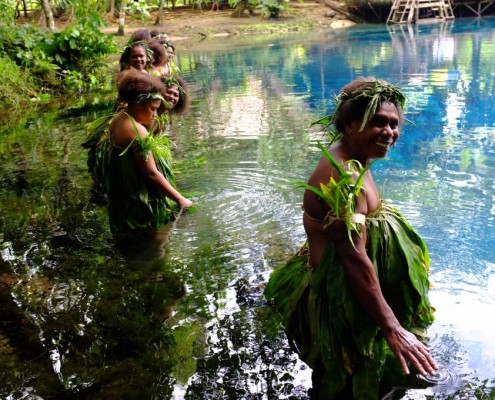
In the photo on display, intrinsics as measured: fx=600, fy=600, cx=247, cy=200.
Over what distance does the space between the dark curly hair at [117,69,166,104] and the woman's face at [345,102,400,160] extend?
188 centimetres

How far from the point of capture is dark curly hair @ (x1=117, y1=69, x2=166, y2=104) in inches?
153

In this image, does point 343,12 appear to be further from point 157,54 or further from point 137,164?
point 137,164

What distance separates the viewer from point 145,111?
4023 millimetres

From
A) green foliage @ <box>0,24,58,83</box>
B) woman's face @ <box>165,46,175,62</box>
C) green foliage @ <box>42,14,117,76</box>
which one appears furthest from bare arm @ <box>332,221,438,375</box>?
green foliage @ <box>42,14,117,76</box>

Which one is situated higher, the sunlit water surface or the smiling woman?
the smiling woman

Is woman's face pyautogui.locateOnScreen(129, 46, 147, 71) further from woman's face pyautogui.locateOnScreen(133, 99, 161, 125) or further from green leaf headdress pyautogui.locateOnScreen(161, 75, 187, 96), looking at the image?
woman's face pyautogui.locateOnScreen(133, 99, 161, 125)

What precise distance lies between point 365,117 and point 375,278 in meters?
0.61

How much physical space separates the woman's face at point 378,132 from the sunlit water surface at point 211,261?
0.98m

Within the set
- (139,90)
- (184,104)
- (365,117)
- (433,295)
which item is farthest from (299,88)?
(365,117)

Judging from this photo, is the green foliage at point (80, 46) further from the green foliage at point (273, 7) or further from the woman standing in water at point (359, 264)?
the green foliage at point (273, 7)

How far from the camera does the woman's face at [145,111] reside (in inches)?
157

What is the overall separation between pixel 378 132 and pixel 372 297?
25.1 inches

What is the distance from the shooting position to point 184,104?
15.4 ft

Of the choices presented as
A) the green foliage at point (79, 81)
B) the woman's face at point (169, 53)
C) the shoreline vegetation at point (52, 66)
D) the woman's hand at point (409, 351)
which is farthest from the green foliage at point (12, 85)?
the woman's hand at point (409, 351)
